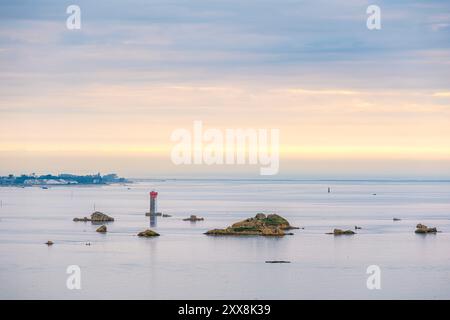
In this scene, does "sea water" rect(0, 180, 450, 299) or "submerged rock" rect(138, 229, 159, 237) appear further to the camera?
"submerged rock" rect(138, 229, 159, 237)

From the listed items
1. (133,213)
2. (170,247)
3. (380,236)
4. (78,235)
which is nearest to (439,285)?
(170,247)

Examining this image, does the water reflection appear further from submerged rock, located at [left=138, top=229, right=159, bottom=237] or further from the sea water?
submerged rock, located at [left=138, top=229, right=159, bottom=237]

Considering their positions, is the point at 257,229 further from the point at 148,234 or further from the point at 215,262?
the point at 215,262

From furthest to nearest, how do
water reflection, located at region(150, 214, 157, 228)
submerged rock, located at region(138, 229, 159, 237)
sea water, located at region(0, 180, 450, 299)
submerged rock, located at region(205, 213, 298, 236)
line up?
water reflection, located at region(150, 214, 157, 228) → submerged rock, located at region(205, 213, 298, 236) → submerged rock, located at region(138, 229, 159, 237) → sea water, located at region(0, 180, 450, 299)

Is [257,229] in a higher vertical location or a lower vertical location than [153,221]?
lower

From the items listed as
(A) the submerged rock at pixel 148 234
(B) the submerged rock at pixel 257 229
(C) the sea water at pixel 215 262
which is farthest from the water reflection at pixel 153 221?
(A) the submerged rock at pixel 148 234

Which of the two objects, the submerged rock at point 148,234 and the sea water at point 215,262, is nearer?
the sea water at point 215,262

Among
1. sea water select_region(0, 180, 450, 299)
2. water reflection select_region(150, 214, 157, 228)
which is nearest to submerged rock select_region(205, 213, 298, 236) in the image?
sea water select_region(0, 180, 450, 299)

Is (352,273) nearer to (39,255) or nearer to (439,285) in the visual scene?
(439,285)

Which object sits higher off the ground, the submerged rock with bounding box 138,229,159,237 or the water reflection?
the water reflection

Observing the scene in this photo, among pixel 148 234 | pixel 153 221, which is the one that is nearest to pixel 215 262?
pixel 148 234

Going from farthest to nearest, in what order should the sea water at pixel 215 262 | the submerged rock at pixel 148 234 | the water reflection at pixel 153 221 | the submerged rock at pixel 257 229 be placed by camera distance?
the water reflection at pixel 153 221, the submerged rock at pixel 257 229, the submerged rock at pixel 148 234, the sea water at pixel 215 262

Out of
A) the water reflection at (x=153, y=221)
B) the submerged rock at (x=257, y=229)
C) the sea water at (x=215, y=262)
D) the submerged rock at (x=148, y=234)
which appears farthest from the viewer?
the water reflection at (x=153, y=221)

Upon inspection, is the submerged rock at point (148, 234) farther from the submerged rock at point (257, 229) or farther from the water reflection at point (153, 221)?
the water reflection at point (153, 221)
